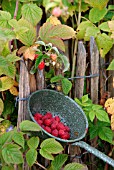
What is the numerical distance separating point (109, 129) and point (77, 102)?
240 millimetres

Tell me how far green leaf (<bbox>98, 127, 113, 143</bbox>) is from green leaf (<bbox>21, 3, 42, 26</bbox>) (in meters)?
0.65

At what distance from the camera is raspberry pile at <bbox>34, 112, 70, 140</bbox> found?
1.62 metres

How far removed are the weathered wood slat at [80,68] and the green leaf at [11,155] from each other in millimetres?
535

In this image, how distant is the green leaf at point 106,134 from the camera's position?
5.98 ft

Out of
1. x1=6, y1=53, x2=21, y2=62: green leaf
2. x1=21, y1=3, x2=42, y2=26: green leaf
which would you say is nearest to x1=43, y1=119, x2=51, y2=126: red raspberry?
x1=6, y1=53, x2=21, y2=62: green leaf

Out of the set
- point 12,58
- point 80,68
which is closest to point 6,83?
point 12,58

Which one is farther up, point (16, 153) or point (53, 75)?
point (53, 75)

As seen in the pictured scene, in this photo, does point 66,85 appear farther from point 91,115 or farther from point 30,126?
point 30,126

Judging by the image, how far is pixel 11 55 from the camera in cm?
153

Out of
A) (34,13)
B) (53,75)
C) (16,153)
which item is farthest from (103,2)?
(16,153)

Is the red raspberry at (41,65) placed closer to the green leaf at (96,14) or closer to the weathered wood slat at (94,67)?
the weathered wood slat at (94,67)

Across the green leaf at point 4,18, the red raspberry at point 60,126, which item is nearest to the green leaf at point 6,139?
the red raspberry at point 60,126

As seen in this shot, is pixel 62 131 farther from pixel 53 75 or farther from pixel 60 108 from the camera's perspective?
pixel 53 75

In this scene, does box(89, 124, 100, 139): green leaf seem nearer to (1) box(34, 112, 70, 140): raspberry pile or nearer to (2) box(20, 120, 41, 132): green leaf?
(1) box(34, 112, 70, 140): raspberry pile
